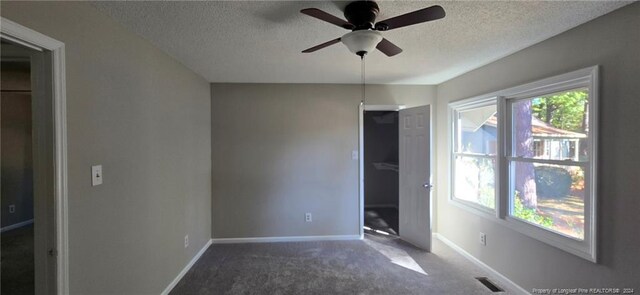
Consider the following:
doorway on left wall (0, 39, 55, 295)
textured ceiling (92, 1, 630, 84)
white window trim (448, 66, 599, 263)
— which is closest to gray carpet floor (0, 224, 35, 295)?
doorway on left wall (0, 39, 55, 295)

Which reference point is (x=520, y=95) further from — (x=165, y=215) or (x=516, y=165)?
(x=165, y=215)

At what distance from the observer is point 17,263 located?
177 cm

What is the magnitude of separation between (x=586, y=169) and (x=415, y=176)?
1.77m

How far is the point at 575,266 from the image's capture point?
1.95 m

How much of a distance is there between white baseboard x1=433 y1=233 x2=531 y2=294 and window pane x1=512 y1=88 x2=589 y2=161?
1167 millimetres

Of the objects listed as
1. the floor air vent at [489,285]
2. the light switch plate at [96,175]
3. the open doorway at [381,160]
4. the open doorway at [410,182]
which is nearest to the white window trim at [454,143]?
the open doorway at [410,182]

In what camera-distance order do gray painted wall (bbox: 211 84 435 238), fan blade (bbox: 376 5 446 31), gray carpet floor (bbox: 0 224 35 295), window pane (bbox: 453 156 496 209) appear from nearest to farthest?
fan blade (bbox: 376 5 446 31)
gray carpet floor (bbox: 0 224 35 295)
window pane (bbox: 453 156 496 209)
gray painted wall (bbox: 211 84 435 238)

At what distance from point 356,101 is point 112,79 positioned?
2.74 meters

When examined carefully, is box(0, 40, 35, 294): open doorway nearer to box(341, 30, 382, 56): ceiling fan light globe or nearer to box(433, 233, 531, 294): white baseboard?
box(341, 30, 382, 56): ceiling fan light globe

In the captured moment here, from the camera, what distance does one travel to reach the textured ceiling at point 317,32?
161 centimetres

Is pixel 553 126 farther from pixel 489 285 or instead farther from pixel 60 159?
pixel 60 159

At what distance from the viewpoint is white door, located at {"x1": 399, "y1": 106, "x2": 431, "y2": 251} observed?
3.35 metres

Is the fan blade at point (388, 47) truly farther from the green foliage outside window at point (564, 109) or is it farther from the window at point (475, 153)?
the window at point (475, 153)

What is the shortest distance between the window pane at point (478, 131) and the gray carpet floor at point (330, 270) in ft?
4.20
